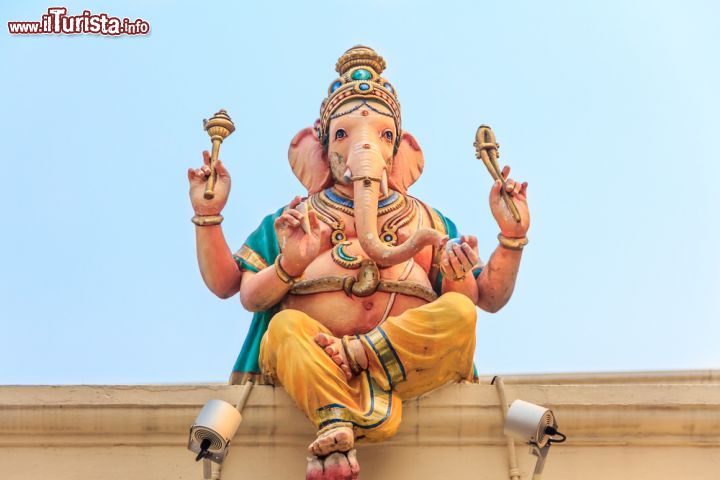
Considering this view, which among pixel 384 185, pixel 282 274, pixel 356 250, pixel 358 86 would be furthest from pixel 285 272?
pixel 358 86

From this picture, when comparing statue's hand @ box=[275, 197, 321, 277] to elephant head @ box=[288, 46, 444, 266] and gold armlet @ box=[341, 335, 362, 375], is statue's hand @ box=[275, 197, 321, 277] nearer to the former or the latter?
elephant head @ box=[288, 46, 444, 266]

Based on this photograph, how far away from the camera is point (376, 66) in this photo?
17.7 ft

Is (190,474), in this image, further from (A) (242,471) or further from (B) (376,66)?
(B) (376,66)

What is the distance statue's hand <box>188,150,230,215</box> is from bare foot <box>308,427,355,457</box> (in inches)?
51.4

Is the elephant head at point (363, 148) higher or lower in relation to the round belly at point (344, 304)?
higher

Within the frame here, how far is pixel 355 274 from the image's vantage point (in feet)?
15.3

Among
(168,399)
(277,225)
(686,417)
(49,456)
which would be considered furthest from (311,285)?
(686,417)

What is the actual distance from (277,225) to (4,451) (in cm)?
149

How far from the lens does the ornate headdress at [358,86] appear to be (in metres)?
5.18

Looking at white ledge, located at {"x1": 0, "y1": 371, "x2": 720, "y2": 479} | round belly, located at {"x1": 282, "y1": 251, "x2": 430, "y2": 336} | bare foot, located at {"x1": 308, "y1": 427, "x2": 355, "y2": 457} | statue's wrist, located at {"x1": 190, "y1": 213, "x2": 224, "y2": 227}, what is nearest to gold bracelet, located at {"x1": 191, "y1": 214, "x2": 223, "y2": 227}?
statue's wrist, located at {"x1": 190, "y1": 213, "x2": 224, "y2": 227}

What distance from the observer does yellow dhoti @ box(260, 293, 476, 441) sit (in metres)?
4.05

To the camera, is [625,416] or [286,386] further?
[625,416]

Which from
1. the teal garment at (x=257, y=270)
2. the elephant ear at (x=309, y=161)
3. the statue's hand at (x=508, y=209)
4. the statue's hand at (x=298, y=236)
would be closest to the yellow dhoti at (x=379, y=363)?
the statue's hand at (x=298, y=236)

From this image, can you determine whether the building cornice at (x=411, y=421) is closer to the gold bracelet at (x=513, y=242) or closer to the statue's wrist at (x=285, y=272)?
the statue's wrist at (x=285, y=272)
